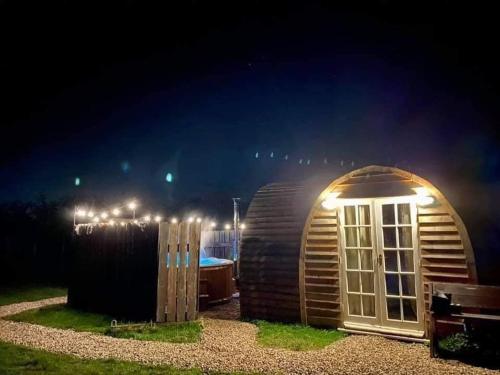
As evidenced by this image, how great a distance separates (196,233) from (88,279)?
12.1 ft

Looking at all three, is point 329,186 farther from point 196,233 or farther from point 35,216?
point 35,216

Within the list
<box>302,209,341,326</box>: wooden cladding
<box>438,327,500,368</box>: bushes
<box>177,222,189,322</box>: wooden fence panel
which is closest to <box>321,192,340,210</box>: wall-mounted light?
<box>302,209,341,326</box>: wooden cladding

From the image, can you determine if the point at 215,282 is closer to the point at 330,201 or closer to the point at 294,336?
the point at 294,336

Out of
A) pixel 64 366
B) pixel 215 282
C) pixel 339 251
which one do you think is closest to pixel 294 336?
pixel 339 251

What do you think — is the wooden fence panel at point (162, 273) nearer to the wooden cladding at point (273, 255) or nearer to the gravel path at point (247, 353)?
the gravel path at point (247, 353)

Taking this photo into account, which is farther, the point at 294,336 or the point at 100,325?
the point at 100,325

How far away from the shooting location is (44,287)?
15438 mm

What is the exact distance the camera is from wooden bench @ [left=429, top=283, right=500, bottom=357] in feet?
19.1

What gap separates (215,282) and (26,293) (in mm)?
7962

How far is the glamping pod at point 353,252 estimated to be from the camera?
23.0ft

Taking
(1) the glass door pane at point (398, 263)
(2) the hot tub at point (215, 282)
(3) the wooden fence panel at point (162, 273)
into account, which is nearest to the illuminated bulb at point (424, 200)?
(1) the glass door pane at point (398, 263)

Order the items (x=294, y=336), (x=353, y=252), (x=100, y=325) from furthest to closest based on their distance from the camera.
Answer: (x=100, y=325) < (x=353, y=252) < (x=294, y=336)

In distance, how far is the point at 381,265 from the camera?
764 centimetres

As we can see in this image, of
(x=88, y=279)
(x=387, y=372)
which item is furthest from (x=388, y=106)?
(x=88, y=279)
